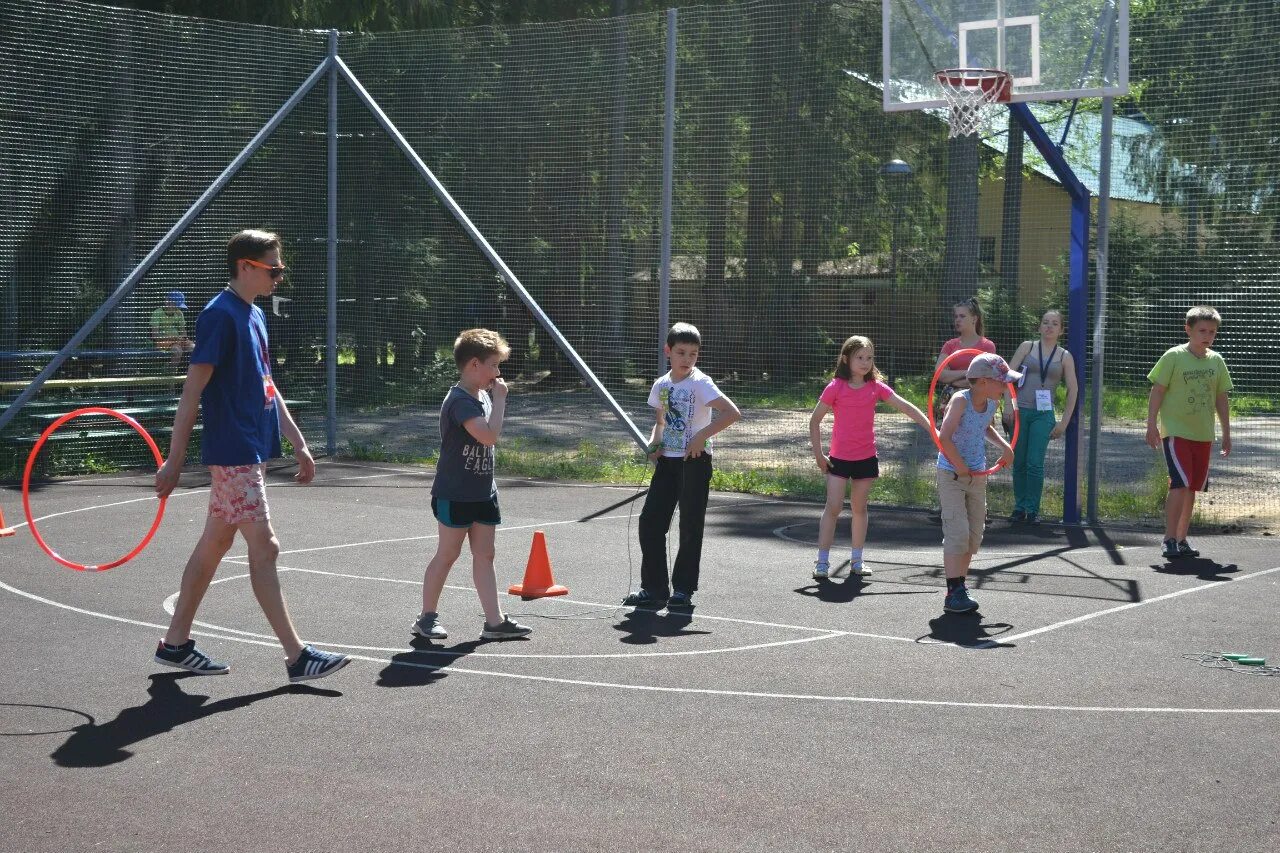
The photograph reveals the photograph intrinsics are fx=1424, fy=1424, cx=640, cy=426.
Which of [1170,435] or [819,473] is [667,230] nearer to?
[819,473]

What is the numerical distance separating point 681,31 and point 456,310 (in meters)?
4.89

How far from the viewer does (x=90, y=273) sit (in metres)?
15.7

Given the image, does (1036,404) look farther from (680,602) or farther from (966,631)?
(680,602)

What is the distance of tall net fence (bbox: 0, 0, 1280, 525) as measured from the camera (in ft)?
50.4

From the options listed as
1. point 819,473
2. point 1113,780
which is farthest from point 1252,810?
point 819,473

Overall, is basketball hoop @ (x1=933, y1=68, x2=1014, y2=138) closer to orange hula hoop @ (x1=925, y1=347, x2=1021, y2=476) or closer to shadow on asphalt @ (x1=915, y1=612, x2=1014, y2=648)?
orange hula hoop @ (x1=925, y1=347, x2=1021, y2=476)

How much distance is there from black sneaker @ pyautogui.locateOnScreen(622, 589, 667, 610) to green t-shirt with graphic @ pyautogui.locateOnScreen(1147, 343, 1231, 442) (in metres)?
4.44

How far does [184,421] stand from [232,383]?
0.27 m

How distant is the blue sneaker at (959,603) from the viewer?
330 inches

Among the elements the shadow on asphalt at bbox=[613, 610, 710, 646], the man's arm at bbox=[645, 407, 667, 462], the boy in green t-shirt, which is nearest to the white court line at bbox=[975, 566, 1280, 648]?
the boy in green t-shirt

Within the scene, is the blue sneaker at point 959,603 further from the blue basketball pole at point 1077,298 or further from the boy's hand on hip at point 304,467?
the blue basketball pole at point 1077,298

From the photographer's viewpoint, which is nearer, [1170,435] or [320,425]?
[1170,435]

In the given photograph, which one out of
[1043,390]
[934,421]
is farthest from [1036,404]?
[934,421]

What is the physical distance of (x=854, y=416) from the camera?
9742 mm
